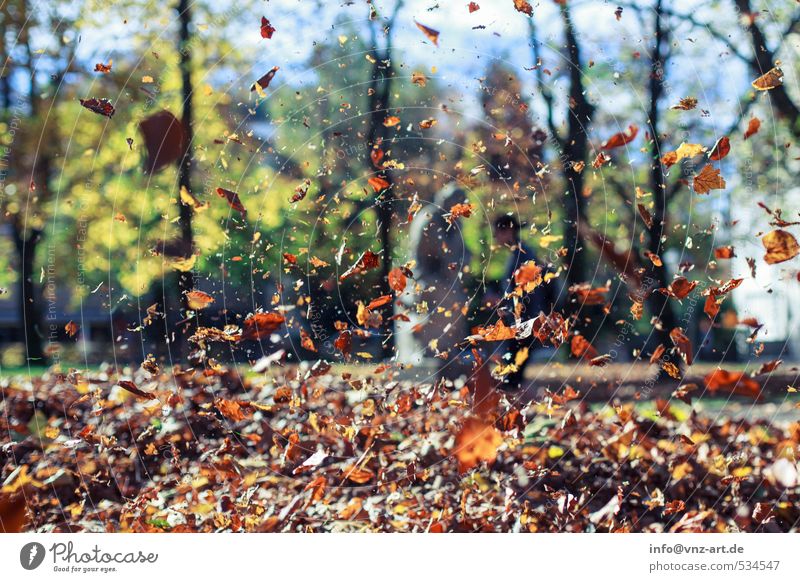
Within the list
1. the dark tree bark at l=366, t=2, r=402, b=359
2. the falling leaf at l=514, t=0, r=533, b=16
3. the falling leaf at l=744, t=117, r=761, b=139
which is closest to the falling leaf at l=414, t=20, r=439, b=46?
the falling leaf at l=514, t=0, r=533, b=16

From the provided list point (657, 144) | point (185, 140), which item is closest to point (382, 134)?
point (185, 140)

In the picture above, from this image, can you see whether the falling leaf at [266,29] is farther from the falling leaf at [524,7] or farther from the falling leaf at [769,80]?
the falling leaf at [769,80]

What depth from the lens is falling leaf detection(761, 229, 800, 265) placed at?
2.94m

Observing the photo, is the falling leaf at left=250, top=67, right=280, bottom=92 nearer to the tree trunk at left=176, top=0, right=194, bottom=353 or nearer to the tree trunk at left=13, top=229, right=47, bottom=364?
the tree trunk at left=176, top=0, right=194, bottom=353

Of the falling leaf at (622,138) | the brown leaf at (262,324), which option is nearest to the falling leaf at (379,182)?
the brown leaf at (262,324)

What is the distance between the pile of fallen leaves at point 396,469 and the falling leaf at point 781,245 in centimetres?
98

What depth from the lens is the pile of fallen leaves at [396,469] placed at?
111 inches

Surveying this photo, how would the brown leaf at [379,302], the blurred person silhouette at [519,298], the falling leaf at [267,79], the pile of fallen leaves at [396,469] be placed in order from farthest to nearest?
the blurred person silhouette at [519,298], the brown leaf at [379,302], the falling leaf at [267,79], the pile of fallen leaves at [396,469]

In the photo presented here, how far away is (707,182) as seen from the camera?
10.2ft

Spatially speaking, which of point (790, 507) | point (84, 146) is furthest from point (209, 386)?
point (790, 507)

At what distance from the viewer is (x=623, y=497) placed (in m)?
3.03

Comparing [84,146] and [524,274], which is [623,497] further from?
[84,146]

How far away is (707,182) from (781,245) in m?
0.42

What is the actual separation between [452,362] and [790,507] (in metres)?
2.38
